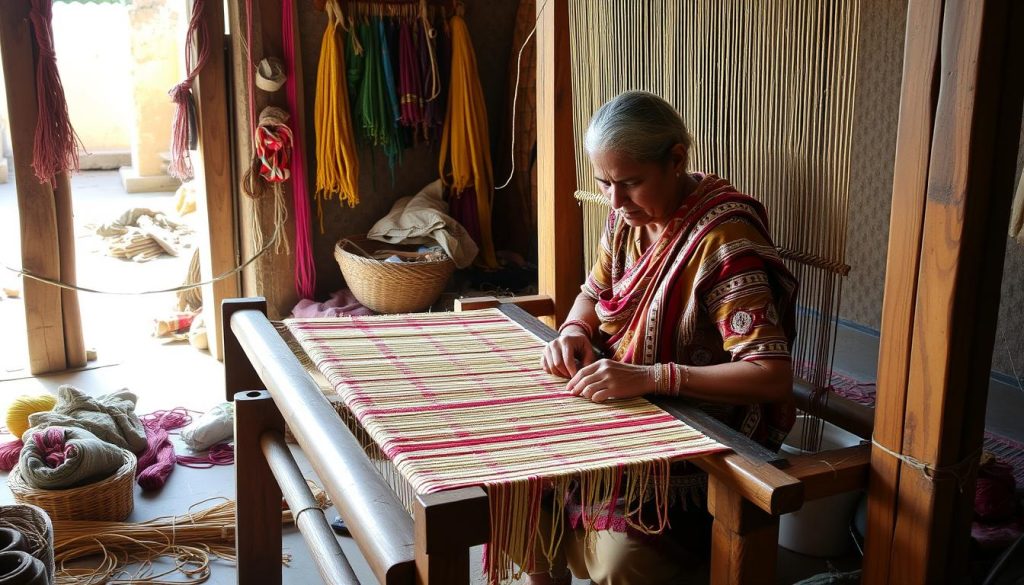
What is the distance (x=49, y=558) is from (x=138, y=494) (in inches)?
31.0

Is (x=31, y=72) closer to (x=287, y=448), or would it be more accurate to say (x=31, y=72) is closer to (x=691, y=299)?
(x=287, y=448)

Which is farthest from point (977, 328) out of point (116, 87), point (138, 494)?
point (116, 87)

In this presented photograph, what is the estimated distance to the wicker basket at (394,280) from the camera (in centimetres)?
407

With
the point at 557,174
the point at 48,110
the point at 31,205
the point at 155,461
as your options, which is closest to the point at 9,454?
the point at 155,461

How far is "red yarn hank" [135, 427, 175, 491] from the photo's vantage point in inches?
122

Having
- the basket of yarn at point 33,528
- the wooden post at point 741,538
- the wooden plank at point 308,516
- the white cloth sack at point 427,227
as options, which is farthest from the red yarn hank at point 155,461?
the wooden post at point 741,538

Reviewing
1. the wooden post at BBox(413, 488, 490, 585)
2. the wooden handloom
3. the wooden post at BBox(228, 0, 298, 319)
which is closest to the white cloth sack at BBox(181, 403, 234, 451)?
the wooden post at BBox(228, 0, 298, 319)

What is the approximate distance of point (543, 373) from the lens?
5.98 ft

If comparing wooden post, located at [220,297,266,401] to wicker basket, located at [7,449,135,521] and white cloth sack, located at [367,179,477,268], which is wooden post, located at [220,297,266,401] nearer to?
wicker basket, located at [7,449,135,521]

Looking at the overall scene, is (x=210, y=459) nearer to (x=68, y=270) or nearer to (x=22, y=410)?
(x=22, y=410)

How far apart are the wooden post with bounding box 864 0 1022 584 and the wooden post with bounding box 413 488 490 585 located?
0.69 meters

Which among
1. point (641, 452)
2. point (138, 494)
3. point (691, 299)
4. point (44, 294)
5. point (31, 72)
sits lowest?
point (138, 494)

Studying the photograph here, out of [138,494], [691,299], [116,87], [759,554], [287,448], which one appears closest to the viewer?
[759,554]

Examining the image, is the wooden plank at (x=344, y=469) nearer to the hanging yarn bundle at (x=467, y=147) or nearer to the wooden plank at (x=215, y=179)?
the wooden plank at (x=215, y=179)
